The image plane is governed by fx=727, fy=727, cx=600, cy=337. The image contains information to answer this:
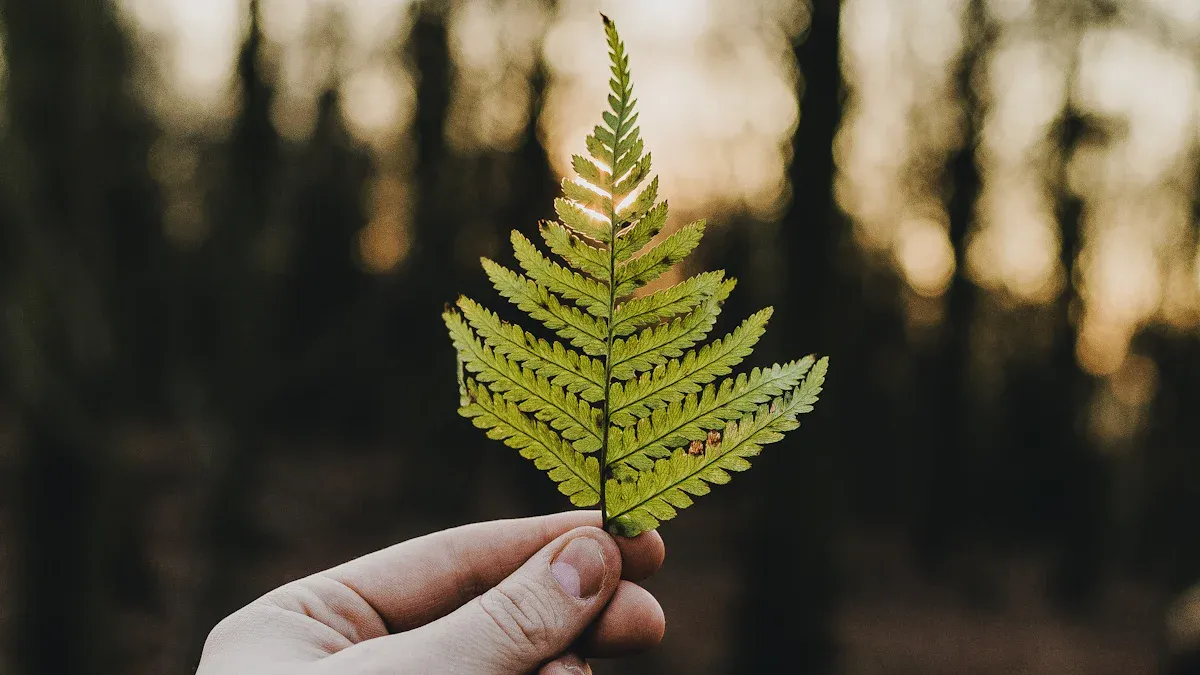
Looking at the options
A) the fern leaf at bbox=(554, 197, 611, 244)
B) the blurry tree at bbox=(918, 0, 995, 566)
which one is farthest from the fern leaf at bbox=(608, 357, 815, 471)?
the blurry tree at bbox=(918, 0, 995, 566)

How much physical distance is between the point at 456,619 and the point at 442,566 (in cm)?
62

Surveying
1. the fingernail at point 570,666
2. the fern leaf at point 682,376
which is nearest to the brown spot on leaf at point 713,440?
the fern leaf at point 682,376

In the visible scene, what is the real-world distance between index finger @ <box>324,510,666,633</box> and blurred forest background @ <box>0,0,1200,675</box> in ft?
20.0

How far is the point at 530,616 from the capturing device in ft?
6.16

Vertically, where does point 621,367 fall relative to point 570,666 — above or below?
above

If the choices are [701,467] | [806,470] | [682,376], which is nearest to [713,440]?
[701,467]

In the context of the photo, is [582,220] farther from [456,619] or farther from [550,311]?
[456,619]

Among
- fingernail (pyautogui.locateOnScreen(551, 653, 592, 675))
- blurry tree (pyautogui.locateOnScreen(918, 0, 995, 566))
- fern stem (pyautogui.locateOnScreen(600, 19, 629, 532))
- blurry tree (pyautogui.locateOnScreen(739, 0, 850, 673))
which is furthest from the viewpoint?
blurry tree (pyautogui.locateOnScreen(918, 0, 995, 566))

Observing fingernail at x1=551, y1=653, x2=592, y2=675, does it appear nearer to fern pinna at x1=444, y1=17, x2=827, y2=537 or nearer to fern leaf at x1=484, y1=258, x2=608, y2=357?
fern pinna at x1=444, y1=17, x2=827, y2=537

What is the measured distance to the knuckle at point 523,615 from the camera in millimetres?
1847

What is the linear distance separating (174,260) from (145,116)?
347 centimetres

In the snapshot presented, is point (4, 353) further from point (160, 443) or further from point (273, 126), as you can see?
point (160, 443)

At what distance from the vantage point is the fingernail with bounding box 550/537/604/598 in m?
1.86

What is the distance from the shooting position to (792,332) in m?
8.55
